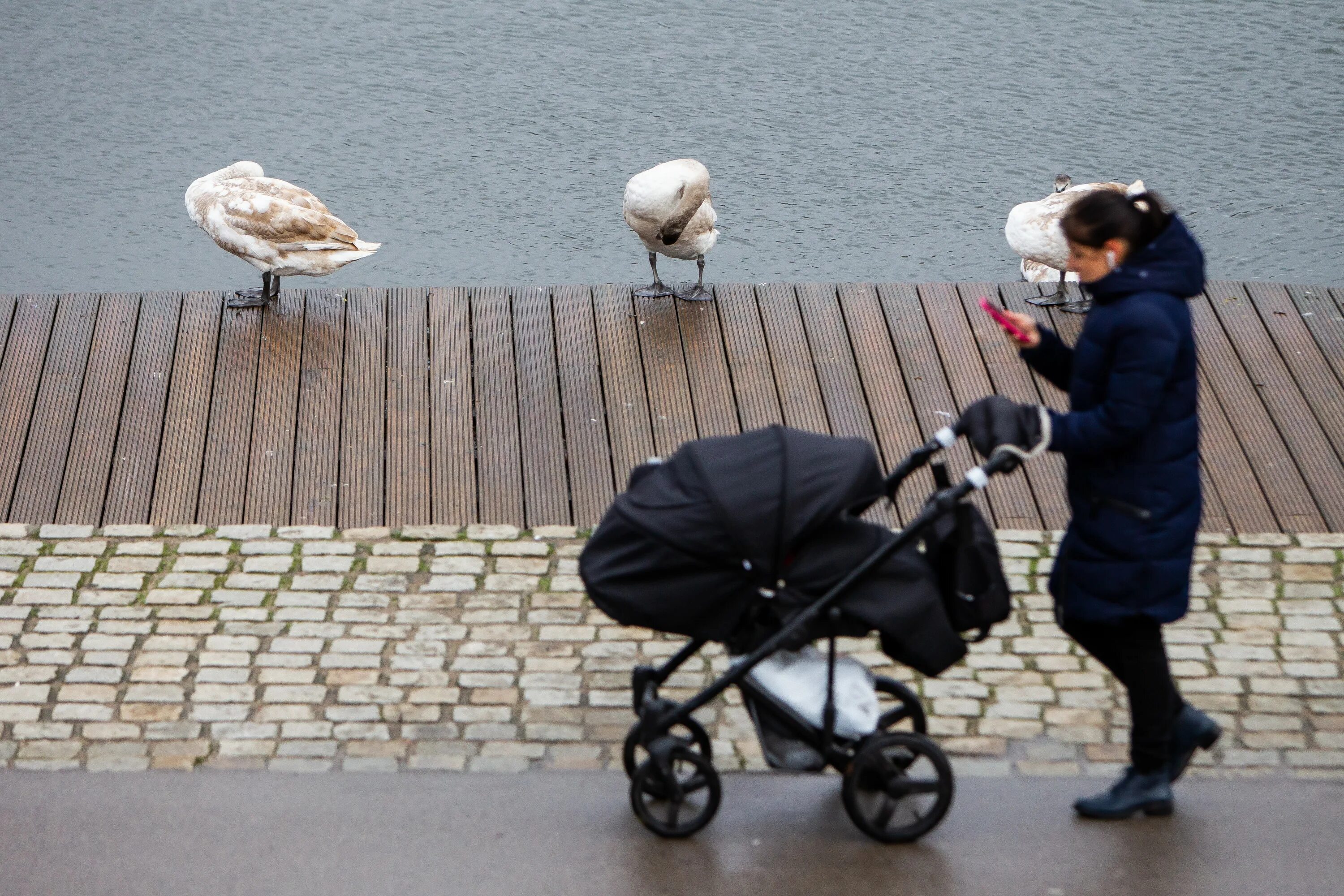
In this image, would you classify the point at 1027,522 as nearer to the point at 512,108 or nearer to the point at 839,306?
the point at 839,306

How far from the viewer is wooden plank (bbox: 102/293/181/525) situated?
620cm

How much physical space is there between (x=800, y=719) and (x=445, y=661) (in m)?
1.57

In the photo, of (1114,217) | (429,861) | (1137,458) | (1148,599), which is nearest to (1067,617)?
(1148,599)

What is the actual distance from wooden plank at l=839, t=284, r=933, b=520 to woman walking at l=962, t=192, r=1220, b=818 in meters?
2.05

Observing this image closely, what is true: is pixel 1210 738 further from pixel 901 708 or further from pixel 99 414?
pixel 99 414

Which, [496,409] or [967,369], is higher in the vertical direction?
[967,369]

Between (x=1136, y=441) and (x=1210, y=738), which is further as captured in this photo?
(x=1210, y=738)

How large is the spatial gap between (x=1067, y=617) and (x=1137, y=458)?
0.51 meters

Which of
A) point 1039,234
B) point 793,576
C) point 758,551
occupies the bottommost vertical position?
point 1039,234

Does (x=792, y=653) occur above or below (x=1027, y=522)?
above

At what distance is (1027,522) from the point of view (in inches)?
241

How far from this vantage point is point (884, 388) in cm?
690

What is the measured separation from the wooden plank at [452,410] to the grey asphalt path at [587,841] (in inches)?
70.4

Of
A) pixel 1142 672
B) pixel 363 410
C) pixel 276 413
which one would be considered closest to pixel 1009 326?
pixel 1142 672
